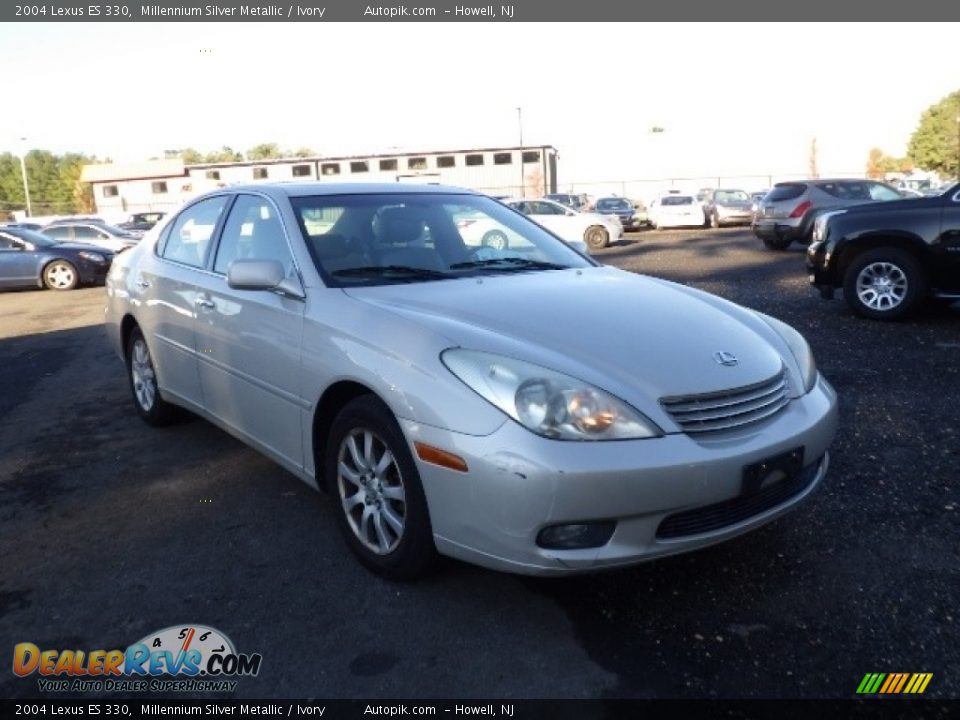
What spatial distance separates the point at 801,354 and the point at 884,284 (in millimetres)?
5517

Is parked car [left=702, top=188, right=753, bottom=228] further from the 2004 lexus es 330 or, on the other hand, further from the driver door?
the 2004 lexus es 330

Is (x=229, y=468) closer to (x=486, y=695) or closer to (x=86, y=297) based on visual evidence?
(x=486, y=695)

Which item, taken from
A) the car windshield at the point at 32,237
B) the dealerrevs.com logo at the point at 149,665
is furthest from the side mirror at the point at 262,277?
the car windshield at the point at 32,237

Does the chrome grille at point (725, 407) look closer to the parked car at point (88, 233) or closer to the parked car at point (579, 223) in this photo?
the parked car at point (579, 223)

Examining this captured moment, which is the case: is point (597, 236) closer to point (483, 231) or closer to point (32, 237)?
point (32, 237)

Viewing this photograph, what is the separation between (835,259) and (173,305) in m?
6.77

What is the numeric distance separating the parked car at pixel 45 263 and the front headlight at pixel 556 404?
15962 mm

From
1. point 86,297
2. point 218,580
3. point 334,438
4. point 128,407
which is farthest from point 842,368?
point 86,297

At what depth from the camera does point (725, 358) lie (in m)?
2.96

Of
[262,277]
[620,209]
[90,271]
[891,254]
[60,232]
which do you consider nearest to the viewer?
[262,277]

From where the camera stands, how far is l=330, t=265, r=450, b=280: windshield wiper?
354cm

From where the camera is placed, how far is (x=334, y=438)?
10.5 feet

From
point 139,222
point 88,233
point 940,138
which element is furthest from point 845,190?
point 940,138

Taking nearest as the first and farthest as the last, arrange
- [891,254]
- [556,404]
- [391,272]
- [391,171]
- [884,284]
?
1. [556,404]
2. [391,272]
3. [891,254]
4. [884,284]
5. [391,171]
